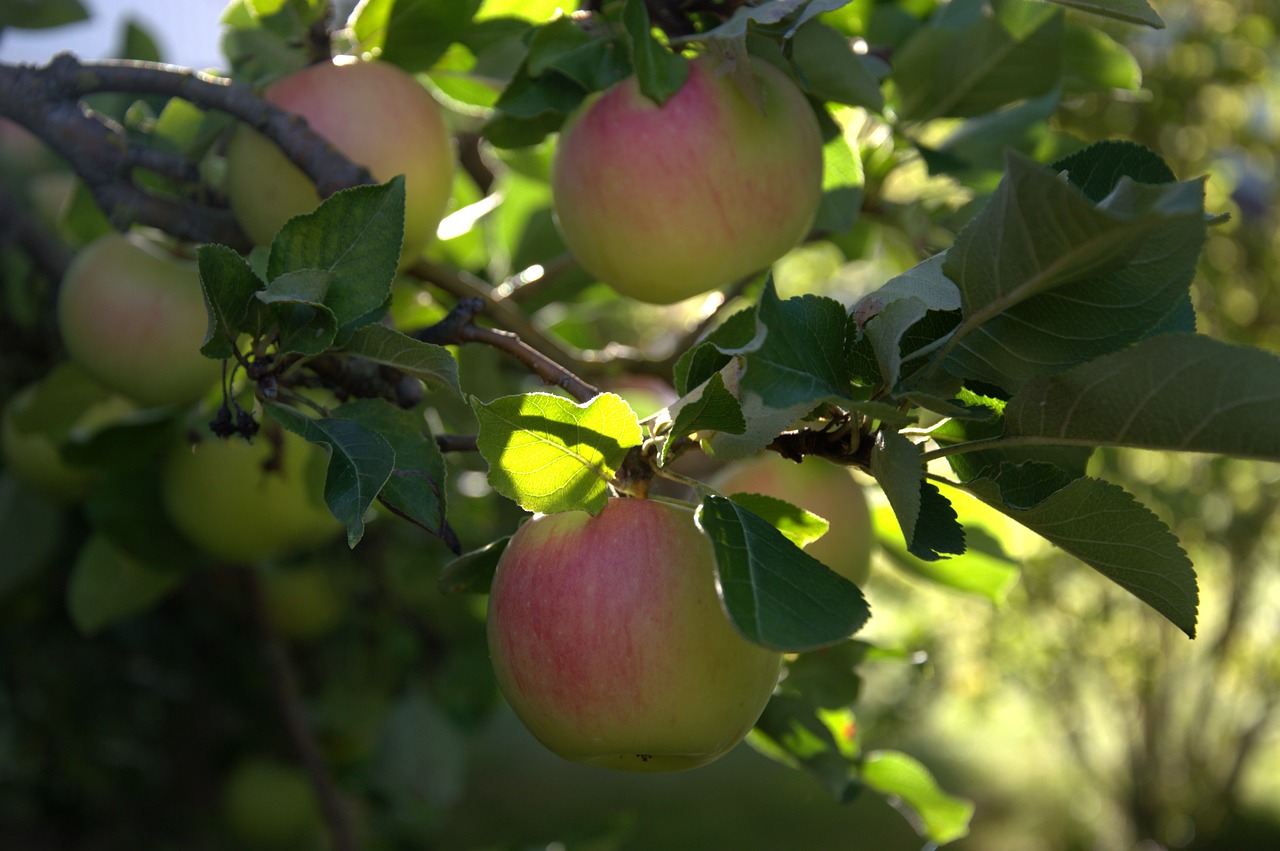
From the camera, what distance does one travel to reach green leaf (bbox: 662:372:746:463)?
49 centimetres

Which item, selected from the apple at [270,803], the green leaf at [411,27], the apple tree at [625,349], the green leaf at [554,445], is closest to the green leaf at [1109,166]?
the apple tree at [625,349]

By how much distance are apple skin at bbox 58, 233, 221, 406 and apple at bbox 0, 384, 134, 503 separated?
30 centimetres

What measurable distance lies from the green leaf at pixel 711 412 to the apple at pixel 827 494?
35cm

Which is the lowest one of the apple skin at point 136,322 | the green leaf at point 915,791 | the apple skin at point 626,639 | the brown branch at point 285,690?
the brown branch at point 285,690

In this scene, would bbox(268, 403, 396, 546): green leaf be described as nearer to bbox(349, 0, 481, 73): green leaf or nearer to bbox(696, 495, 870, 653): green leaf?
bbox(696, 495, 870, 653): green leaf

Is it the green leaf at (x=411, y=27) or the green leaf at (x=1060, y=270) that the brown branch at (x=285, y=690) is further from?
the green leaf at (x=1060, y=270)

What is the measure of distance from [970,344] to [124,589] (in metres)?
1.02

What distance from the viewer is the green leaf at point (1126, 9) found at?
0.54 metres

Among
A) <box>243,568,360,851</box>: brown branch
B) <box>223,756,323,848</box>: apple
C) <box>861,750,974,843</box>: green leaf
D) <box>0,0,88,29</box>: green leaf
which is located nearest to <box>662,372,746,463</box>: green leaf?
<box>861,750,974,843</box>: green leaf

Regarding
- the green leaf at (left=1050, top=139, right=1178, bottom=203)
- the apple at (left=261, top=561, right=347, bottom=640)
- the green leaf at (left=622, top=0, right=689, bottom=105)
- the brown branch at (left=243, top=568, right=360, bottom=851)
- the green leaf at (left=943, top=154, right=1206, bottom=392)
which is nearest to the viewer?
the green leaf at (left=943, top=154, right=1206, bottom=392)

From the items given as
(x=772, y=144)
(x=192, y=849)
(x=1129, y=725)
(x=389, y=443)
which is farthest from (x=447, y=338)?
(x=1129, y=725)

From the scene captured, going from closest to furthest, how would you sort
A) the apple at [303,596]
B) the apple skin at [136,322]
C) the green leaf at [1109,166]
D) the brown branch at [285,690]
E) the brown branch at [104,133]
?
the green leaf at [1109,166], the brown branch at [104,133], the apple skin at [136,322], the brown branch at [285,690], the apple at [303,596]

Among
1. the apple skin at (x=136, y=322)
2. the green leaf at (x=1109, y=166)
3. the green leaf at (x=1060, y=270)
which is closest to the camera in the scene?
the green leaf at (x=1060, y=270)

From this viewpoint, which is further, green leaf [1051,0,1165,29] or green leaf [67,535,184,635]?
green leaf [67,535,184,635]
